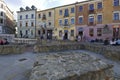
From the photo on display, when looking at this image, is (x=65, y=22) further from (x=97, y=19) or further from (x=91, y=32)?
(x=97, y=19)

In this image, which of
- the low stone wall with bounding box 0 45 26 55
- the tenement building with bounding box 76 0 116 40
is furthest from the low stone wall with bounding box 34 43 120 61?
the tenement building with bounding box 76 0 116 40

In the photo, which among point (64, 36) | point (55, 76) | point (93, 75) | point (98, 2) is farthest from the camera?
point (64, 36)

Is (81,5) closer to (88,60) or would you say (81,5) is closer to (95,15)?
(95,15)

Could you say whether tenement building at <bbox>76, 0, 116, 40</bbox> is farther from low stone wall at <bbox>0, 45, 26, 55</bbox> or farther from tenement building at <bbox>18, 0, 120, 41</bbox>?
low stone wall at <bbox>0, 45, 26, 55</bbox>

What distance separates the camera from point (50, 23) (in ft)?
152

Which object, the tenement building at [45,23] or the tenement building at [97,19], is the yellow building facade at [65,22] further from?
the tenement building at [45,23]

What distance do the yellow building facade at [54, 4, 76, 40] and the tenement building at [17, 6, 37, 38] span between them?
10.00 metres

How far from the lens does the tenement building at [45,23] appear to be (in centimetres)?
4581

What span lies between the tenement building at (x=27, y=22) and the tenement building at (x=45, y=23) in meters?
1.90

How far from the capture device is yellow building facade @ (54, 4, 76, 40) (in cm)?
4028

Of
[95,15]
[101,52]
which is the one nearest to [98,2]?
[95,15]

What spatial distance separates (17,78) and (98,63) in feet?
12.6

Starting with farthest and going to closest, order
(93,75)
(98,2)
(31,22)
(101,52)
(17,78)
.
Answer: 1. (31,22)
2. (98,2)
3. (101,52)
4. (17,78)
5. (93,75)

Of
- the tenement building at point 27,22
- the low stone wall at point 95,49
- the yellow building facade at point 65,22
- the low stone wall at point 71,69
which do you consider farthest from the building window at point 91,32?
the low stone wall at point 71,69
